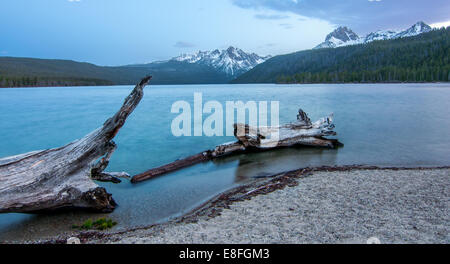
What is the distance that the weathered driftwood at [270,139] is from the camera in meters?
14.8

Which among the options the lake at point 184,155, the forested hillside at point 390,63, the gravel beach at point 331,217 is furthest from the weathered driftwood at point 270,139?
the forested hillside at point 390,63

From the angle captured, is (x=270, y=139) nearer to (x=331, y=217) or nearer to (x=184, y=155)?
(x=184, y=155)

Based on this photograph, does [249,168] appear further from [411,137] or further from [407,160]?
[411,137]

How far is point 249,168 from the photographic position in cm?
1310

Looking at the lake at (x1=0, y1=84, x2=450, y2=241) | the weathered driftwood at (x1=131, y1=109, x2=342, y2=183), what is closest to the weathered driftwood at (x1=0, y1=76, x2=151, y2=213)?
the lake at (x1=0, y1=84, x2=450, y2=241)

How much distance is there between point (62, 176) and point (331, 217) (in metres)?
7.77

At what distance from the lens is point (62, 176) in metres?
8.40

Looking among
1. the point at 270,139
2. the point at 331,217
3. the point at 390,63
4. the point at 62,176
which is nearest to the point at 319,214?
the point at 331,217

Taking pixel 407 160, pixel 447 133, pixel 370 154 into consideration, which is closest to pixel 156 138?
pixel 370 154

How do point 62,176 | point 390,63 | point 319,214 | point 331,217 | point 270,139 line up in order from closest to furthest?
point 331,217 < point 319,214 < point 62,176 < point 270,139 < point 390,63

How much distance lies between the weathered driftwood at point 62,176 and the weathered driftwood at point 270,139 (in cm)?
471

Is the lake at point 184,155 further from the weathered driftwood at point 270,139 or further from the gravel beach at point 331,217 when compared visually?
the gravel beach at point 331,217

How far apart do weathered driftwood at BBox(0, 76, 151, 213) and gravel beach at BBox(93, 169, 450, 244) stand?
7.84 feet
